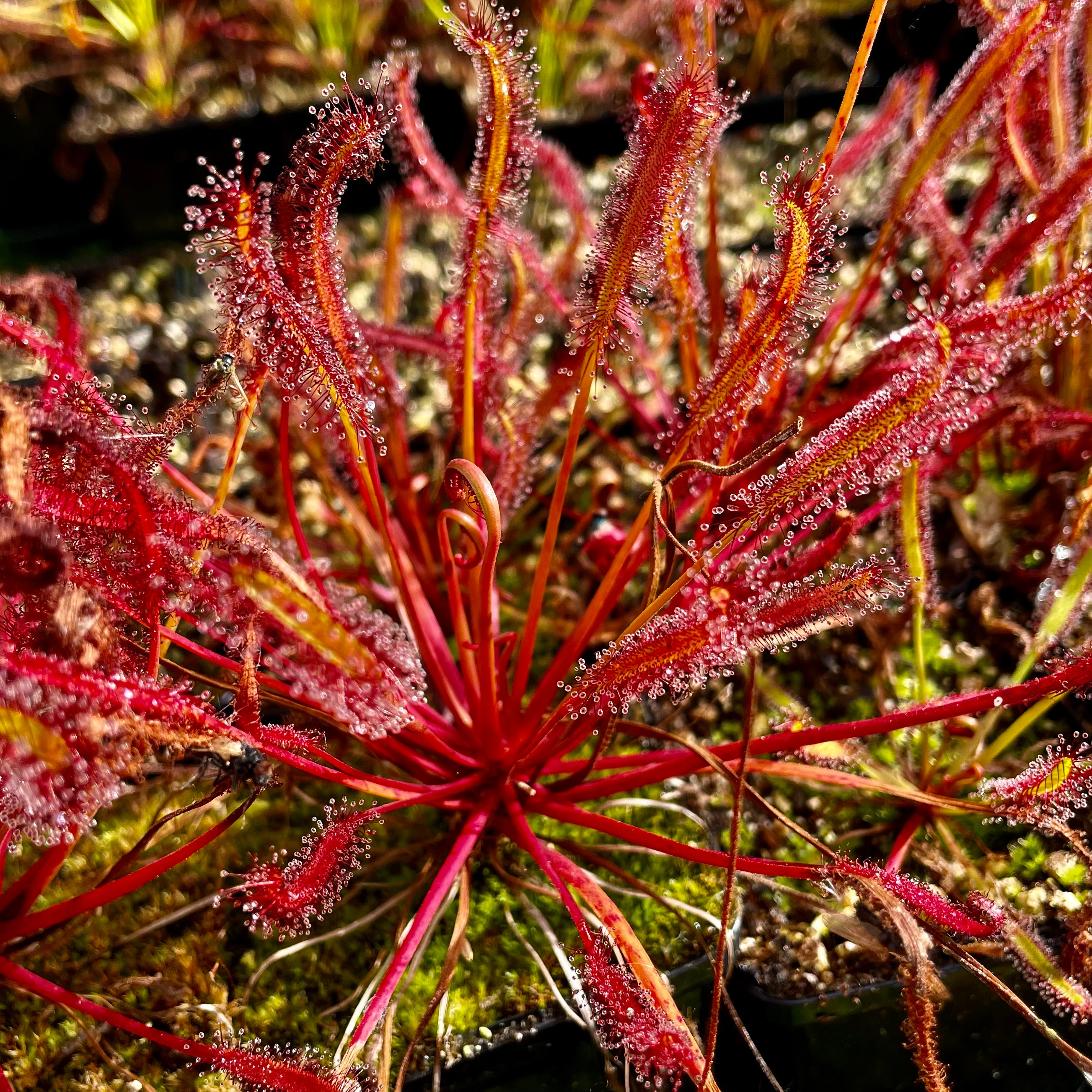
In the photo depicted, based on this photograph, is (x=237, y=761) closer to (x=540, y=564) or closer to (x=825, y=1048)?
(x=540, y=564)

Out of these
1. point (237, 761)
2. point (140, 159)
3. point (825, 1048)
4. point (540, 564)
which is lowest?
point (825, 1048)

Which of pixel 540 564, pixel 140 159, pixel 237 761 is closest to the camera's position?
pixel 237 761

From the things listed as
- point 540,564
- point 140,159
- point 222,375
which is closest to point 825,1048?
point 540,564

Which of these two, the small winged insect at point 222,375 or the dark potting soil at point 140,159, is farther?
the dark potting soil at point 140,159

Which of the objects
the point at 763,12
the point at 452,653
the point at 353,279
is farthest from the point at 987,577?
the point at 763,12

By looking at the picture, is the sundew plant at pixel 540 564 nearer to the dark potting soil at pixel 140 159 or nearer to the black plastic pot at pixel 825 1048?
the black plastic pot at pixel 825 1048

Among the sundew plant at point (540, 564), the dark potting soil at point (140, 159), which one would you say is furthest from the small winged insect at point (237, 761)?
the dark potting soil at point (140, 159)

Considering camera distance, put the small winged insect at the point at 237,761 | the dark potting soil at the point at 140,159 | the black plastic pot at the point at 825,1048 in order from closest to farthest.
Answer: the small winged insect at the point at 237,761 < the black plastic pot at the point at 825,1048 < the dark potting soil at the point at 140,159

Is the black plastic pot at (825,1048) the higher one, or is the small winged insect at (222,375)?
the small winged insect at (222,375)

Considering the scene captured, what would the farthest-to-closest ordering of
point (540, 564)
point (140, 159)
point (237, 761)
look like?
1. point (140, 159)
2. point (540, 564)
3. point (237, 761)
